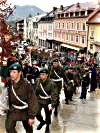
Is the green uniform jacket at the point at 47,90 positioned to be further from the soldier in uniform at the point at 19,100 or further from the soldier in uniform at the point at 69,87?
the soldier in uniform at the point at 69,87

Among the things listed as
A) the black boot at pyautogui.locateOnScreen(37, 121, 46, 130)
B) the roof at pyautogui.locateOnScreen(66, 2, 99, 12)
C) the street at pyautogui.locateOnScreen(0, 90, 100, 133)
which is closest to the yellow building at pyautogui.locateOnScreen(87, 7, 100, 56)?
the roof at pyautogui.locateOnScreen(66, 2, 99, 12)

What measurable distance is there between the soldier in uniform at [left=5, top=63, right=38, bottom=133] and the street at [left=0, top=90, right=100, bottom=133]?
2.52 meters

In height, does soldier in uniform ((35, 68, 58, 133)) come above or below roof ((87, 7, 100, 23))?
below

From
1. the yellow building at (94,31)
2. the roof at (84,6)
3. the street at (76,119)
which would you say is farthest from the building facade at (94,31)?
the street at (76,119)

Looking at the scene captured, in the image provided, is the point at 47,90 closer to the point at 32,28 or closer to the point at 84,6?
the point at 84,6

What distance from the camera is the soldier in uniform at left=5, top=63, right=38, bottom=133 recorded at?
7.57 m

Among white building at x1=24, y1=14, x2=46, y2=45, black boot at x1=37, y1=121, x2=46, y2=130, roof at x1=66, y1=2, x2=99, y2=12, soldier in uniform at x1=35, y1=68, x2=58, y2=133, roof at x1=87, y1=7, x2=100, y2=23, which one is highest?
roof at x1=66, y1=2, x2=99, y2=12

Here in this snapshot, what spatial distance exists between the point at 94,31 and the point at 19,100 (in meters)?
54.8

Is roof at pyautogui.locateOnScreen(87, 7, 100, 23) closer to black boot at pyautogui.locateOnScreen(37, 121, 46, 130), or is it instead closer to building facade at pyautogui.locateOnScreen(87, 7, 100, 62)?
building facade at pyautogui.locateOnScreen(87, 7, 100, 62)

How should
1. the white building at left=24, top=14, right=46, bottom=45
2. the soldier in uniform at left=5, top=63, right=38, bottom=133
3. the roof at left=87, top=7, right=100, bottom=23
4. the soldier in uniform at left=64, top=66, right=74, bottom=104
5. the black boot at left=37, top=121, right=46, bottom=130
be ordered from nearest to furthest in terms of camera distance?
the soldier in uniform at left=5, top=63, right=38, bottom=133
the black boot at left=37, top=121, right=46, bottom=130
the soldier in uniform at left=64, top=66, right=74, bottom=104
the roof at left=87, top=7, right=100, bottom=23
the white building at left=24, top=14, right=46, bottom=45

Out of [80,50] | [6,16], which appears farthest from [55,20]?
[6,16]

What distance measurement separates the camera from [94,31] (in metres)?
61.8

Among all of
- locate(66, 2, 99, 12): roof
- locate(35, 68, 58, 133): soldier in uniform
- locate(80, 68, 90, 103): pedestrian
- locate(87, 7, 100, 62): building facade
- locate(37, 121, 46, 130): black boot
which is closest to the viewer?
locate(35, 68, 58, 133): soldier in uniform

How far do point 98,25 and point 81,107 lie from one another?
47.4 meters
